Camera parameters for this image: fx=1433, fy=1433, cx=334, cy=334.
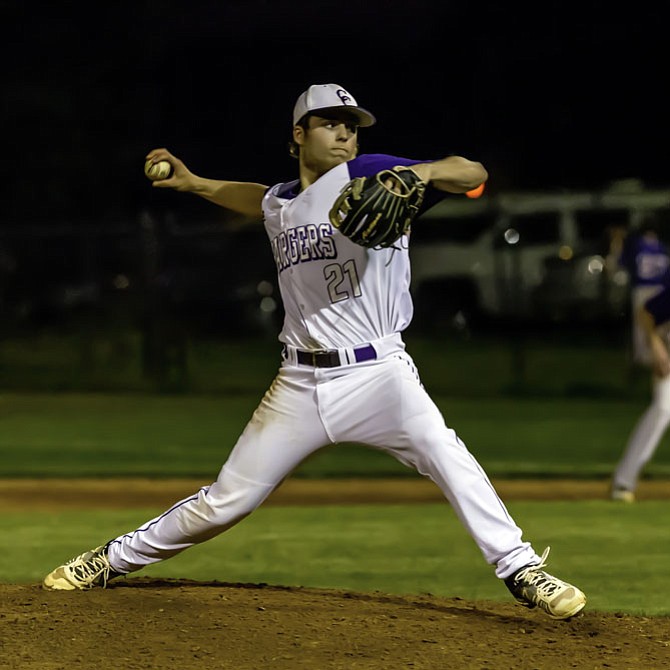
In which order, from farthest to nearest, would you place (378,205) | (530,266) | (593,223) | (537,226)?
(593,223), (537,226), (530,266), (378,205)

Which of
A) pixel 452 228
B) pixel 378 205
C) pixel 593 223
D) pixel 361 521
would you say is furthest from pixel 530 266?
pixel 378 205

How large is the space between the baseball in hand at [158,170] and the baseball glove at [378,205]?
1193 millimetres

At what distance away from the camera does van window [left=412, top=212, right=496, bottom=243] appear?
24.8 metres

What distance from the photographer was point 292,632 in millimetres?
5289

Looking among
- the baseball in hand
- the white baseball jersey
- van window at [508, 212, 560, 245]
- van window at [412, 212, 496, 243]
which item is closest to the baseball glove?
the white baseball jersey

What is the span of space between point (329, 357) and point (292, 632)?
1.03 metres

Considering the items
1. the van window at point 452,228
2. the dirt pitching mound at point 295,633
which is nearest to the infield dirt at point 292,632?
the dirt pitching mound at point 295,633

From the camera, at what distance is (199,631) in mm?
5301

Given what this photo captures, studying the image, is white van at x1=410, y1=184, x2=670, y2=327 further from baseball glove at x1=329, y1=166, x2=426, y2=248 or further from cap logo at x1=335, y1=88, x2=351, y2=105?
baseball glove at x1=329, y1=166, x2=426, y2=248

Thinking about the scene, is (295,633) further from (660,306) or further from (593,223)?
(593,223)

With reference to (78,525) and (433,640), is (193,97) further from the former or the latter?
(433,640)

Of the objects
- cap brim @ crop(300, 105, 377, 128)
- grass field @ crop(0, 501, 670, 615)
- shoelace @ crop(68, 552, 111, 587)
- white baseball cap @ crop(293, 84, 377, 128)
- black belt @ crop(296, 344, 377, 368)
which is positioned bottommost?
grass field @ crop(0, 501, 670, 615)

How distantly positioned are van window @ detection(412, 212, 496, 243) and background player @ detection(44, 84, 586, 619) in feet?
60.9

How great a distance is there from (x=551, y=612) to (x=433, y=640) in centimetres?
A: 45
